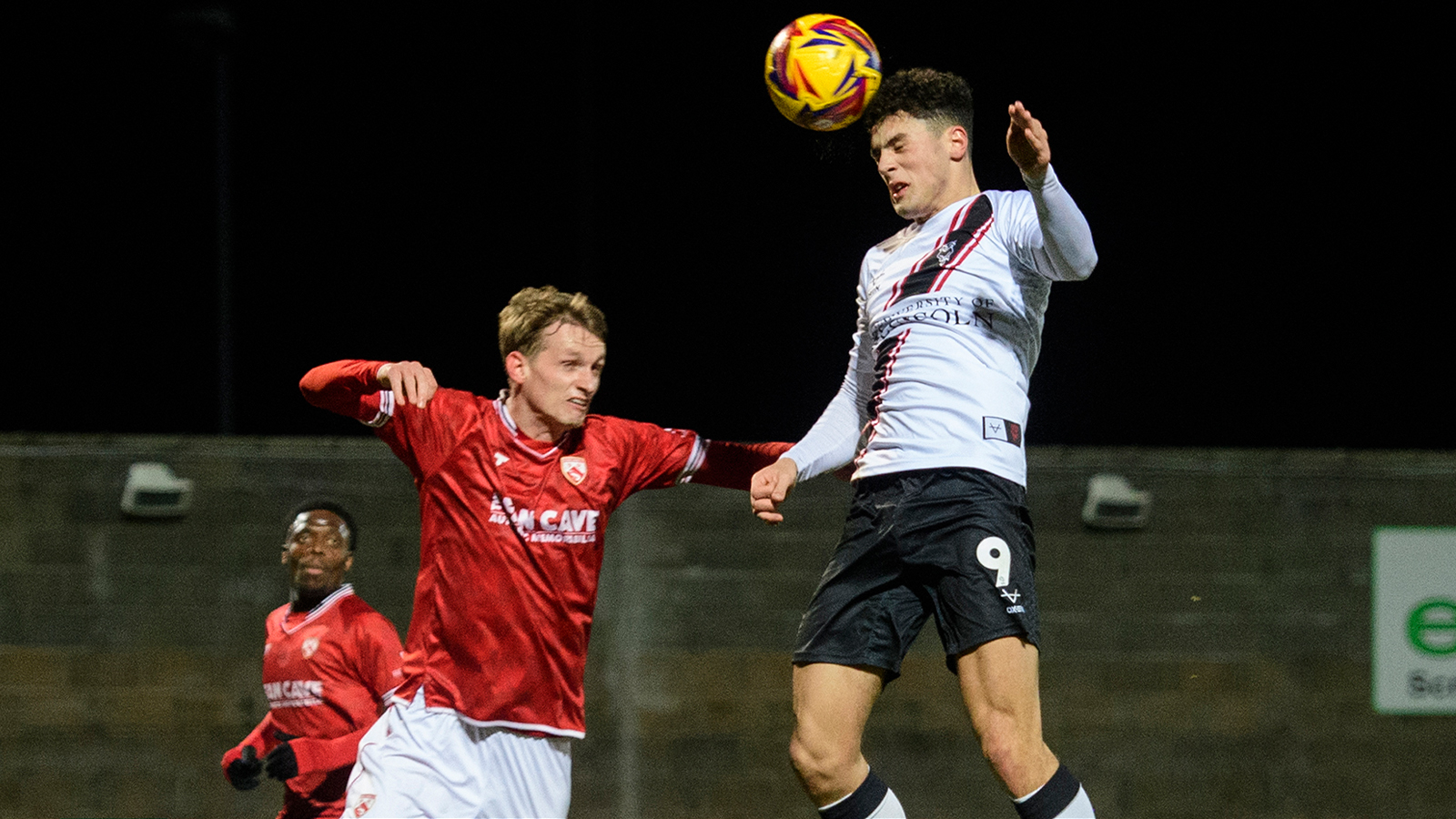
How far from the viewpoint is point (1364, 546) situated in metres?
6.28

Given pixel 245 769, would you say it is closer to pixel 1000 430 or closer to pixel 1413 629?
pixel 1000 430

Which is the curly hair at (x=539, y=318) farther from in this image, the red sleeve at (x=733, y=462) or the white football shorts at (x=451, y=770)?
the white football shorts at (x=451, y=770)

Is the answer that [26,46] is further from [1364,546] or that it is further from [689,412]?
[1364,546]

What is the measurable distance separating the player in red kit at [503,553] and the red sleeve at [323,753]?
3.82 feet

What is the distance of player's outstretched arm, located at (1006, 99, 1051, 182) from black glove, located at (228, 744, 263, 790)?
2869mm

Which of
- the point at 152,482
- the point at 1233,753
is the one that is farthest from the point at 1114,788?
the point at 152,482

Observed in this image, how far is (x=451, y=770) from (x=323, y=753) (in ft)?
4.54

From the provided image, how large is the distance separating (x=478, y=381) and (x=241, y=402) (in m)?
2.57

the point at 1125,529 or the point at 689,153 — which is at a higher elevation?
the point at 689,153

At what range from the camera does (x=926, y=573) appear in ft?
10.4

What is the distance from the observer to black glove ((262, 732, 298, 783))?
431cm

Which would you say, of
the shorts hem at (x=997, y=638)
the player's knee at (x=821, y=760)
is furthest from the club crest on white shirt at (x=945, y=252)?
the player's knee at (x=821, y=760)

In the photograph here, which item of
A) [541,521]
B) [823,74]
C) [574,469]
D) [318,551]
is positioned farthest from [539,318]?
[318,551]

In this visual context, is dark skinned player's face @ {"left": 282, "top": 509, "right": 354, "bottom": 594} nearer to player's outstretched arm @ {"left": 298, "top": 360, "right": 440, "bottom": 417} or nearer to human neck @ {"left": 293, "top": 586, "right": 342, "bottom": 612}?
human neck @ {"left": 293, "top": 586, "right": 342, "bottom": 612}
